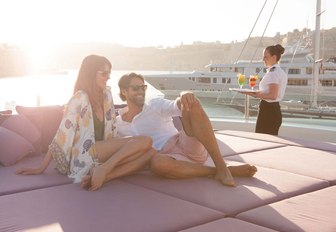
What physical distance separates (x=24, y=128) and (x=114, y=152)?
0.99m

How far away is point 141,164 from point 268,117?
6.76 ft

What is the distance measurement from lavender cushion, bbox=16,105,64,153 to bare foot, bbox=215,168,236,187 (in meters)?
1.48

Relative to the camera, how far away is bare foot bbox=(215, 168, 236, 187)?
2389mm

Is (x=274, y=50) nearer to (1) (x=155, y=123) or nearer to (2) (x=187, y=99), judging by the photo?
(1) (x=155, y=123)

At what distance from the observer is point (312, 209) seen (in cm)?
202

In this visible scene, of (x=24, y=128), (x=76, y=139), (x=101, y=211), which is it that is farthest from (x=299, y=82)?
(x=101, y=211)

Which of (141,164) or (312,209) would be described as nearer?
(312,209)

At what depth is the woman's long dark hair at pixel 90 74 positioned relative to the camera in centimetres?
270

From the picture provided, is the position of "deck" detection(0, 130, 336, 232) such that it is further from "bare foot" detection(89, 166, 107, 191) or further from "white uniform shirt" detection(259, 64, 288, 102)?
"white uniform shirt" detection(259, 64, 288, 102)

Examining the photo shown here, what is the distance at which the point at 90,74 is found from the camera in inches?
106

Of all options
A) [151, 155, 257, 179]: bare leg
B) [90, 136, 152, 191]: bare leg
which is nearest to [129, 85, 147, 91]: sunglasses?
[90, 136, 152, 191]: bare leg

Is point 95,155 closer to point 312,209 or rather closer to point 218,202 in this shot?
point 218,202

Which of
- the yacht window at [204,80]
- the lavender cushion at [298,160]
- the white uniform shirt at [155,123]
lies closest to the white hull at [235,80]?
the yacht window at [204,80]

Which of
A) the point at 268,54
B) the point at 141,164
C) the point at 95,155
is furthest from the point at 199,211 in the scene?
the point at 268,54
